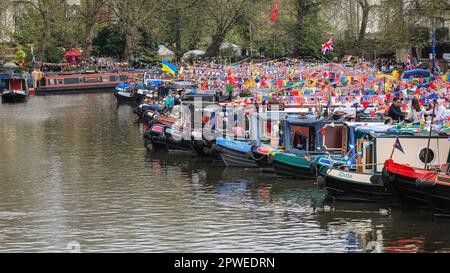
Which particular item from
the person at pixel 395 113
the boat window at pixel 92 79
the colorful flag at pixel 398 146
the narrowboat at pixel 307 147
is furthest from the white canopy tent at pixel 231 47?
the colorful flag at pixel 398 146

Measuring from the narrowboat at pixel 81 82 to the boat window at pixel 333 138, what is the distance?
52249 millimetres

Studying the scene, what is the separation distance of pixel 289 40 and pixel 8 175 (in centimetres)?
5279

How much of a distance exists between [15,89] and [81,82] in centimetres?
937

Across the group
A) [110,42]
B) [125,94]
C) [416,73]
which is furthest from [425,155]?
[110,42]

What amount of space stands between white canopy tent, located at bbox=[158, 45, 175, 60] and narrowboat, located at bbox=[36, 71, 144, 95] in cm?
676

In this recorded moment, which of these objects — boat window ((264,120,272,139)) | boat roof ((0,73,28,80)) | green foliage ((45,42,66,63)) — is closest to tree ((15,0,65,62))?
green foliage ((45,42,66,63))

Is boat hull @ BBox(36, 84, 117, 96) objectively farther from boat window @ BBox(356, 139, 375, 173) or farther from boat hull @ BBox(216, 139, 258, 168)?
boat window @ BBox(356, 139, 375, 173)

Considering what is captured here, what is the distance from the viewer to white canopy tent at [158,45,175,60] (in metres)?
98.8

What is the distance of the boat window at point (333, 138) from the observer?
38375mm

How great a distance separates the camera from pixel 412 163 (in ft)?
108

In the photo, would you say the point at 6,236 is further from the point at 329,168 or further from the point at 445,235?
the point at 445,235

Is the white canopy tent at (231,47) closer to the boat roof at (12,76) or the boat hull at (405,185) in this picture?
the boat roof at (12,76)

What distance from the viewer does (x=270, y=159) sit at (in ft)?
129
